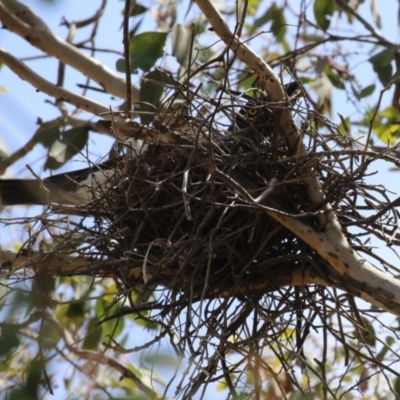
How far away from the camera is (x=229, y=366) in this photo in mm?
2350

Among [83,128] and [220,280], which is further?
[83,128]

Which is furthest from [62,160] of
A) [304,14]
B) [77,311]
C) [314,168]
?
[314,168]

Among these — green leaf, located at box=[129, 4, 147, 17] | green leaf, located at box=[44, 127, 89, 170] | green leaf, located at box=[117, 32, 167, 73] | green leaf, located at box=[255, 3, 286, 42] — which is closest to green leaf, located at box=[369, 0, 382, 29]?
green leaf, located at box=[255, 3, 286, 42]

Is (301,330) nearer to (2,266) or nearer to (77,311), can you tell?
(2,266)

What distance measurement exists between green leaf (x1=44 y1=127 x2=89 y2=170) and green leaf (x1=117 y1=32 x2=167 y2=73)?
1.41ft

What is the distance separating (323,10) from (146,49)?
106cm

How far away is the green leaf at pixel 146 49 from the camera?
3.31m

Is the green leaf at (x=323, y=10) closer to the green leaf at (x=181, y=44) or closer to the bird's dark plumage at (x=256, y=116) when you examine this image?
the green leaf at (x=181, y=44)

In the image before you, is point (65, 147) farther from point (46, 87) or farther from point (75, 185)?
point (75, 185)

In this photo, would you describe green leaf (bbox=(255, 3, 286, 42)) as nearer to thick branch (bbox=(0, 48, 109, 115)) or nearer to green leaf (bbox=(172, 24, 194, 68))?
green leaf (bbox=(172, 24, 194, 68))

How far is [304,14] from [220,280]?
7.48 ft

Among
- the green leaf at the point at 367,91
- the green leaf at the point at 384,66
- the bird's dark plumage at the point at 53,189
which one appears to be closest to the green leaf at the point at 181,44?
the bird's dark plumage at the point at 53,189

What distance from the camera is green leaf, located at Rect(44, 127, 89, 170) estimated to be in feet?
12.2

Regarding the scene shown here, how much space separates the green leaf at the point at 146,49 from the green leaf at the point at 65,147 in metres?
0.43
